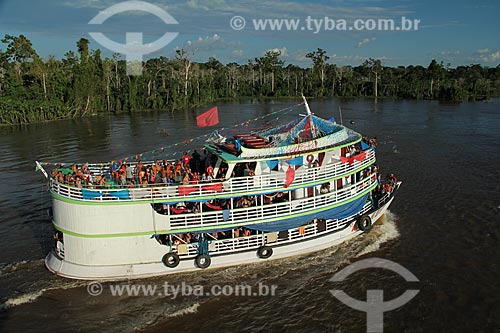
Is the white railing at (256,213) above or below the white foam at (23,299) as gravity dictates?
above

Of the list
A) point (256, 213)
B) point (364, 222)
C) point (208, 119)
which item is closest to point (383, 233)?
point (364, 222)

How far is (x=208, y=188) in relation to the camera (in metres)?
14.2

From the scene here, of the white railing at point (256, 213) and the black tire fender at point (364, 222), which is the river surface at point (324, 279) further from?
the white railing at point (256, 213)

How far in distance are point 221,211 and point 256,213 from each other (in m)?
1.34

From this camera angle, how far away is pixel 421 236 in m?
18.2

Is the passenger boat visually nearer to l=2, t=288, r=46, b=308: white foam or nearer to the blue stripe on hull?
the blue stripe on hull

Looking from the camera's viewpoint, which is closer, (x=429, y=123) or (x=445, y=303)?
(x=445, y=303)

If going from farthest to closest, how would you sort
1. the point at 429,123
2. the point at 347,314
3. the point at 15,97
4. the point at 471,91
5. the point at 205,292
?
1. the point at 471,91
2. the point at 15,97
3. the point at 429,123
4. the point at 205,292
5. the point at 347,314

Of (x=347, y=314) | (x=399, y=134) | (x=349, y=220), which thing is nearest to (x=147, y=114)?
(x=399, y=134)

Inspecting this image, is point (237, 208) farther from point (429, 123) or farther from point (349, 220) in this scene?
point (429, 123)

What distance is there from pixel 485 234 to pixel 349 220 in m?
6.15

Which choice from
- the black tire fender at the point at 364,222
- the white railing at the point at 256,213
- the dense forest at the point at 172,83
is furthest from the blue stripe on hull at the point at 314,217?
the dense forest at the point at 172,83

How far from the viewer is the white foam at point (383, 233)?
17034mm

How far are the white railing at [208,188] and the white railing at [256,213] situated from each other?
62cm
